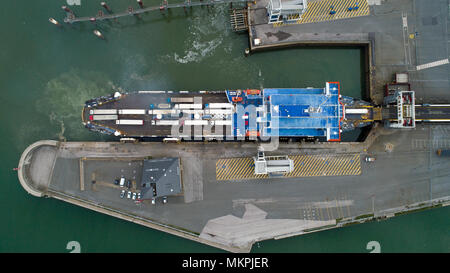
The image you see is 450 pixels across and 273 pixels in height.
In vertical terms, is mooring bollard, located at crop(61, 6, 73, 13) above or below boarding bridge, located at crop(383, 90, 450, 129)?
above

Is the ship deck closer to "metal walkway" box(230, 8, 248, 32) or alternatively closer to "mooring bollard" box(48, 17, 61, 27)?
"metal walkway" box(230, 8, 248, 32)

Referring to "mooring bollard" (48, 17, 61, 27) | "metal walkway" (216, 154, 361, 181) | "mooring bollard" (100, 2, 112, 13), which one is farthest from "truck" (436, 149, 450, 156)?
"mooring bollard" (48, 17, 61, 27)

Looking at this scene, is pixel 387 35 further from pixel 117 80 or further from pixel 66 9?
pixel 66 9

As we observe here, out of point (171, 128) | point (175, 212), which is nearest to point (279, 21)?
point (171, 128)

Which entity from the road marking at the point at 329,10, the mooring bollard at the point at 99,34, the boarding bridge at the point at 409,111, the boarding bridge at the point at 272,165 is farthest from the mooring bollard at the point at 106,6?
the boarding bridge at the point at 409,111

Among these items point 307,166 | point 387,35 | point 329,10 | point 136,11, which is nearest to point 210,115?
point 307,166

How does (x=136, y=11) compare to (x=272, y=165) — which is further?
(x=136, y=11)
